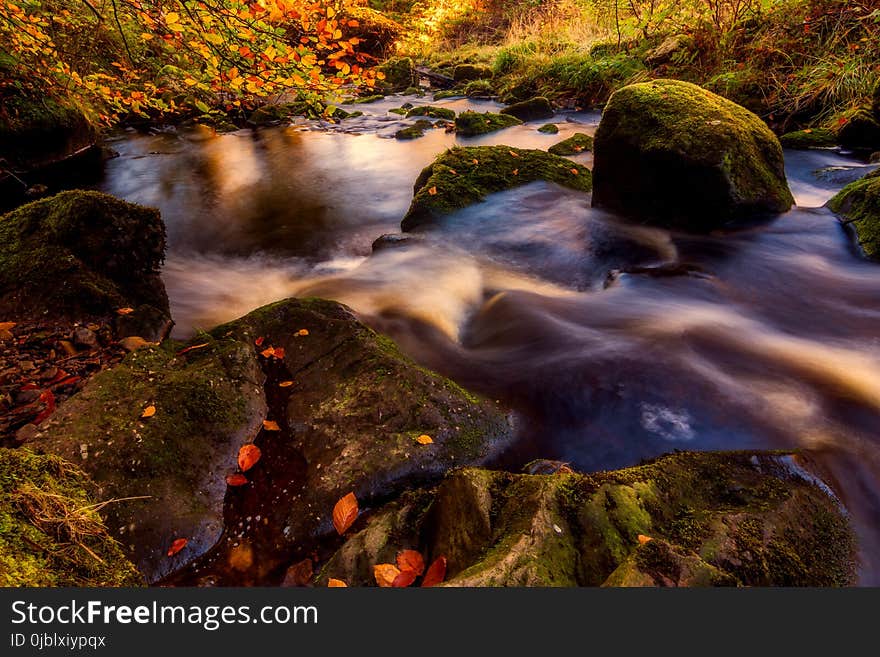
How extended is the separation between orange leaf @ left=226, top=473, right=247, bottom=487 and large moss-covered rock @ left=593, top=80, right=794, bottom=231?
5391 mm

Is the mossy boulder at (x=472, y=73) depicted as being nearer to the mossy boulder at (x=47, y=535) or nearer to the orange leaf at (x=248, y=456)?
the orange leaf at (x=248, y=456)

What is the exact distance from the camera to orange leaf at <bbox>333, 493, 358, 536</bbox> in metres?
2.31

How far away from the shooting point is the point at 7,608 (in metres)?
1.21

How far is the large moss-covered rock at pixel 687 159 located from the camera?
5.34 m

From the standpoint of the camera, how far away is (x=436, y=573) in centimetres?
181

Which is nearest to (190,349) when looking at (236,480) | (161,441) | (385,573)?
(161,441)

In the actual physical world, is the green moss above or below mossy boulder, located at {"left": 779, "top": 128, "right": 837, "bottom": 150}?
above

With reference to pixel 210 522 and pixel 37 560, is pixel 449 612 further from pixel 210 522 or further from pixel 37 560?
pixel 210 522

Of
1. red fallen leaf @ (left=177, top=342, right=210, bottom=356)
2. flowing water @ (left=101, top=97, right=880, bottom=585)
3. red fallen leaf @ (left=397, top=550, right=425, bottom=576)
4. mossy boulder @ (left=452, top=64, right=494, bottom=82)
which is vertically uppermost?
mossy boulder @ (left=452, top=64, right=494, bottom=82)

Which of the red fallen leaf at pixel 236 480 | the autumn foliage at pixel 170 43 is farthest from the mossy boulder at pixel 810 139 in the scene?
the red fallen leaf at pixel 236 480

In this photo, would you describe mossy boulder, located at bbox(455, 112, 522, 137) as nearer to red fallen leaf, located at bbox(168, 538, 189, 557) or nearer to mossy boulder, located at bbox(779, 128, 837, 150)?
mossy boulder, located at bbox(779, 128, 837, 150)

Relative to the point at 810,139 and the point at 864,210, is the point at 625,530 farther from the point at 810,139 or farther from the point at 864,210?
the point at 810,139

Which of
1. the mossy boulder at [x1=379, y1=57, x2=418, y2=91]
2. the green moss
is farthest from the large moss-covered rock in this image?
the mossy boulder at [x1=379, y1=57, x2=418, y2=91]

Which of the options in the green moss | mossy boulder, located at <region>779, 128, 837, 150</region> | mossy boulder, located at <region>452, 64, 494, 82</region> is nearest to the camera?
mossy boulder, located at <region>779, 128, 837, 150</region>
